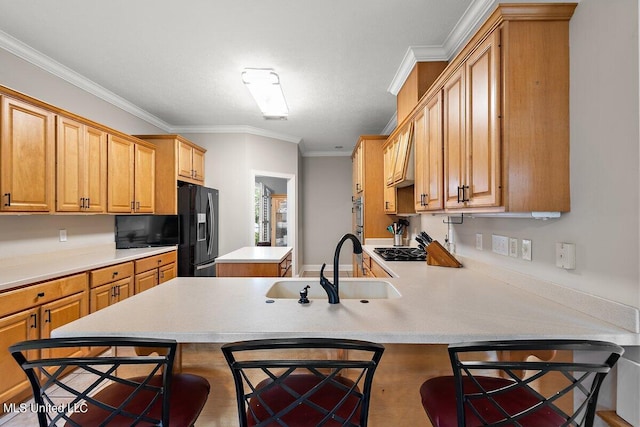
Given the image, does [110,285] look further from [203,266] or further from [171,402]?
[171,402]

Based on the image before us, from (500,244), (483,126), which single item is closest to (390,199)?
(500,244)

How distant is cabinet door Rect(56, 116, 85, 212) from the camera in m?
2.61

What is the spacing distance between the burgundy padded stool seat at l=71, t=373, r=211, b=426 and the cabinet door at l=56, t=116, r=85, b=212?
2250 millimetres

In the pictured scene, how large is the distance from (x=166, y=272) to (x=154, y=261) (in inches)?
12.2

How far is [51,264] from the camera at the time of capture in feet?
8.34

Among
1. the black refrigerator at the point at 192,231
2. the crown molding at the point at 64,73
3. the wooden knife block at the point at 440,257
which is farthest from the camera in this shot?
the black refrigerator at the point at 192,231

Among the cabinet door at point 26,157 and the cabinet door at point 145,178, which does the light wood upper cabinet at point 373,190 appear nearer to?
the cabinet door at point 145,178

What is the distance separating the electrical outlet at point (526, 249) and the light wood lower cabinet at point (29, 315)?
10.1ft

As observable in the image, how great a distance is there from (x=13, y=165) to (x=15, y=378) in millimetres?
1471

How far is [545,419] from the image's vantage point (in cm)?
97

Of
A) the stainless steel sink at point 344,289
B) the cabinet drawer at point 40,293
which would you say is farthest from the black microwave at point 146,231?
the stainless steel sink at point 344,289

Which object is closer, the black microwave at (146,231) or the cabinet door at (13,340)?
the cabinet door at (13,340)

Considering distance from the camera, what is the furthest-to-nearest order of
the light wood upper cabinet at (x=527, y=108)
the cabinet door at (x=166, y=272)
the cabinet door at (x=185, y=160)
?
1. the cabinet door at (x=185, y=160)
2. the cabinet door at (x=166, y=272)
3. the light wood upper cabinet at (x=527, y=108)

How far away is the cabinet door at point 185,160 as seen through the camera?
4.15 meters
